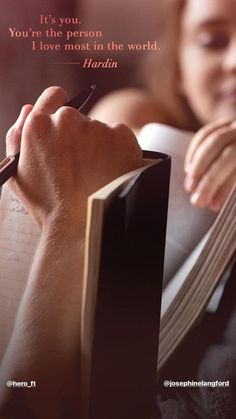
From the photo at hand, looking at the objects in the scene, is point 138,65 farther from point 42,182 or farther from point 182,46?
point 42,182

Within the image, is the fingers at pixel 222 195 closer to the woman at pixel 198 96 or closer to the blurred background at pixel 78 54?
the woman at pixel 198 96

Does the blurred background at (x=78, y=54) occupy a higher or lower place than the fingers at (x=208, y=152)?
higher

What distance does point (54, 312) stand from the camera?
517 millimetres

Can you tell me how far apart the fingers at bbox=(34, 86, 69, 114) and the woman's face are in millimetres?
133

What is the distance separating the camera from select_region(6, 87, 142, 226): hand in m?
0.52

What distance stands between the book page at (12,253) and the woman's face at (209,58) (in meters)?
0.22

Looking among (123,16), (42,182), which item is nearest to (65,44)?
(123,16)

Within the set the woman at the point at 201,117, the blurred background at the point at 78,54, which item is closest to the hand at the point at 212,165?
the woman at the point at 201,117

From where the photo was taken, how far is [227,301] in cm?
Answer: 61

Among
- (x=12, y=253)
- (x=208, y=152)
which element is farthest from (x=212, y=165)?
(x=12, y=253)

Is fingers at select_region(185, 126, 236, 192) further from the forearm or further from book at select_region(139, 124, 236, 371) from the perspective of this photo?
the forearm

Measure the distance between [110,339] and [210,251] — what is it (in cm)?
14

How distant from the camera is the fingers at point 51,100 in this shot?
57 centimetres

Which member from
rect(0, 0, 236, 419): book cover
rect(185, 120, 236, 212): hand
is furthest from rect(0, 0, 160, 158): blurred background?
rect(185, 120, 236, 212): hand
